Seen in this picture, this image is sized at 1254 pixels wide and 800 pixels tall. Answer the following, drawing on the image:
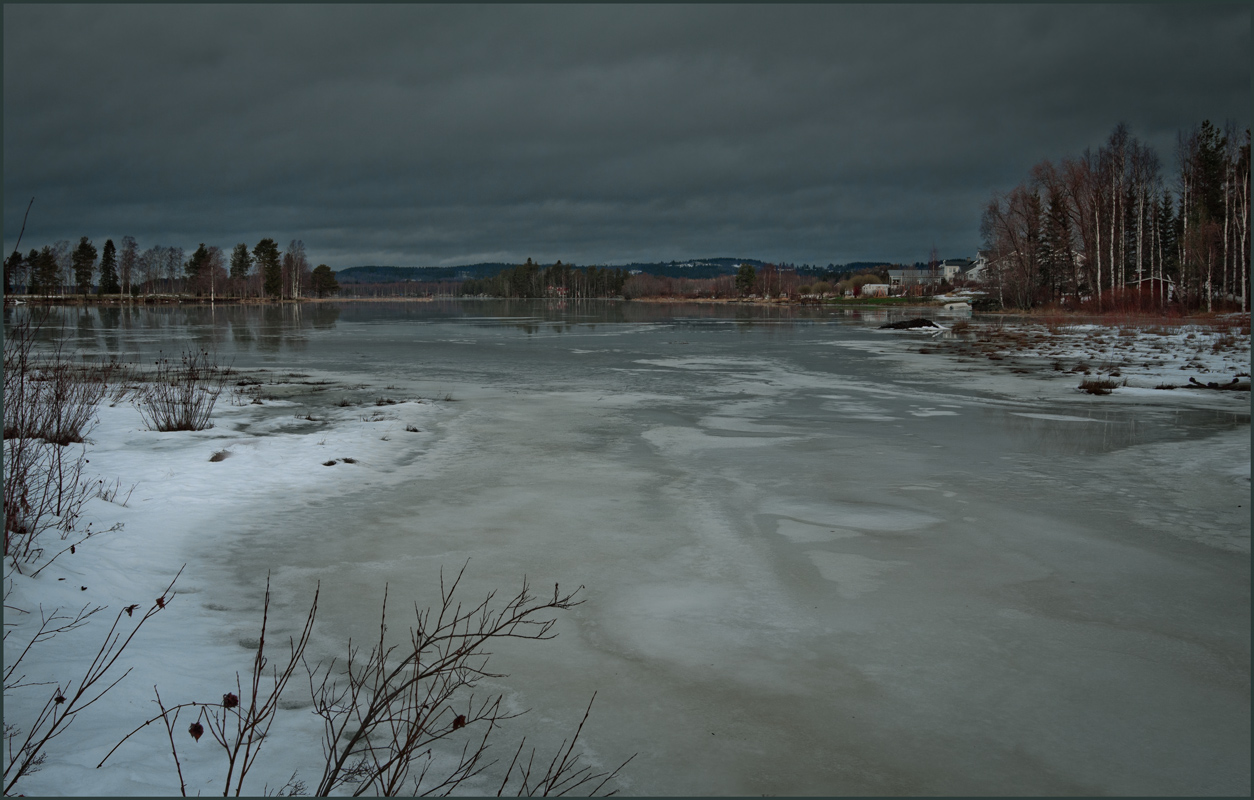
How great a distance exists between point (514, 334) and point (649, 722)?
34.1 meters

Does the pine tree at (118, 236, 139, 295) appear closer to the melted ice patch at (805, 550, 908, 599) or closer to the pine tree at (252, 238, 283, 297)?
the pine tree at (252, 238, 283, 297)

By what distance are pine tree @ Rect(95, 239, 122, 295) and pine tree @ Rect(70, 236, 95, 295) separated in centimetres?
324

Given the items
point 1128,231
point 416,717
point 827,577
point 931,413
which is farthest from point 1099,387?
point 1128,231

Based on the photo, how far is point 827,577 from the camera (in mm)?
5637

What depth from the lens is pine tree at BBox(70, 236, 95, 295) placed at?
107562 mm

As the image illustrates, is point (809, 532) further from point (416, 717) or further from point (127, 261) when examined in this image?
point (127, 261)

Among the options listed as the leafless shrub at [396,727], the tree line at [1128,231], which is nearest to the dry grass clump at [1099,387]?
the leafless shrub at [396,727]

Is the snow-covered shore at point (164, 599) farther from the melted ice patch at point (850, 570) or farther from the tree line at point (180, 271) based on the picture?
the tree line at point (180, 271)

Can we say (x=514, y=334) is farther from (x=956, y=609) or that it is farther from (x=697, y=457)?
(x=956, y=609)

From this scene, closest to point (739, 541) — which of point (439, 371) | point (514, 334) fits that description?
point (439, 371)

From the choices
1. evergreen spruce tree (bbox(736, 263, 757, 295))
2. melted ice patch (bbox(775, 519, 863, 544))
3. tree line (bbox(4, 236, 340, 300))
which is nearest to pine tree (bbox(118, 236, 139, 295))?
tree line (bbox(4, 236, 340, 300))

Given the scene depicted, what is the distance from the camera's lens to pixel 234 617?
4805 mm

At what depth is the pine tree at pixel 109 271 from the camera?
375 feet

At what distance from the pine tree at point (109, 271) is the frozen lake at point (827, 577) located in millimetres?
124910
